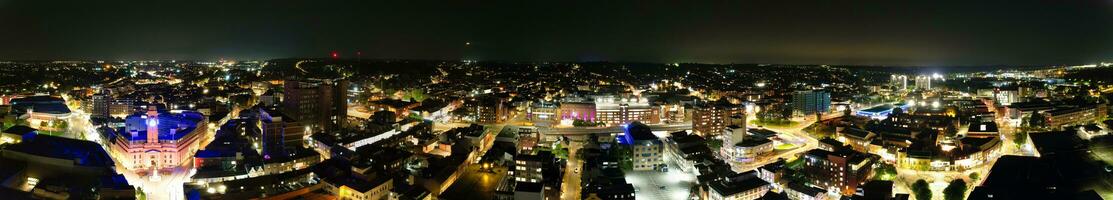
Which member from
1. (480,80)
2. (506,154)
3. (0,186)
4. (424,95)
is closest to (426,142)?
(506,154)

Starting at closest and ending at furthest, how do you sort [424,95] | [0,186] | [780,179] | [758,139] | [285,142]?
[0,186]
[780,179]
[285,142]
[758,139]
[424,95]

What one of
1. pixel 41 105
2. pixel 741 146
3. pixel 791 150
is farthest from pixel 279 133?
pixel 791 150

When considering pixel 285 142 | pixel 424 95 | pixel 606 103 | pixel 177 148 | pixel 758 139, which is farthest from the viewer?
pixel 424 95

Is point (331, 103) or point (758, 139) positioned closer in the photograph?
point (758, 139)

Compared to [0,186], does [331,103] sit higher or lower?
higher

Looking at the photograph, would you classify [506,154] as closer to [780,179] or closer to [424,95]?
[780,179]

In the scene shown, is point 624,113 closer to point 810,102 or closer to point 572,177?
point 810,102
